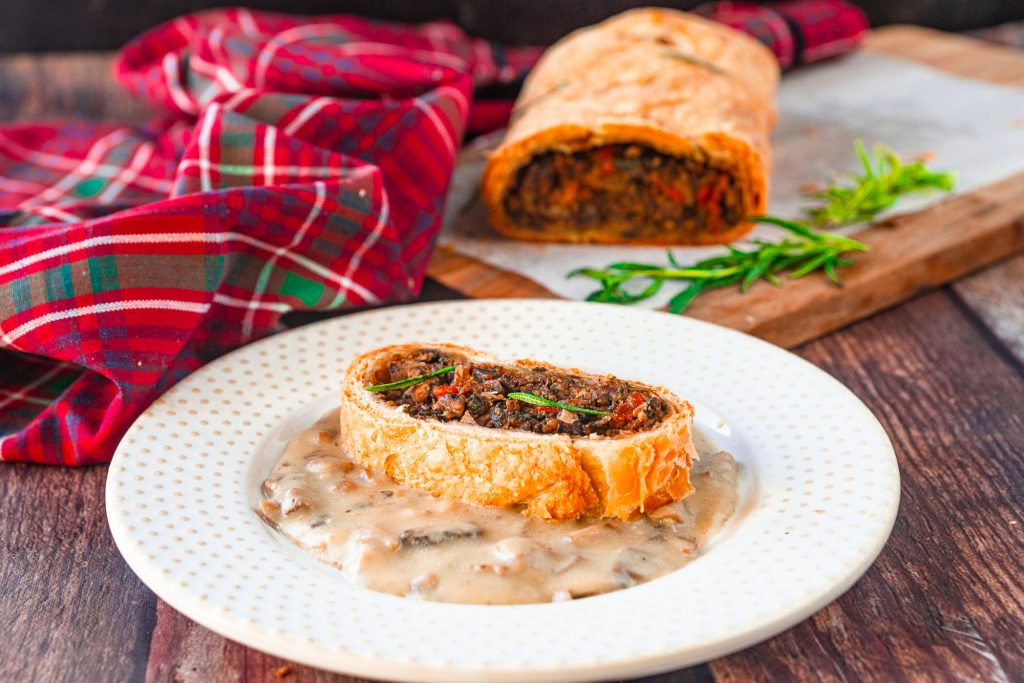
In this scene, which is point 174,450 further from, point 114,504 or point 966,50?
point 966,50

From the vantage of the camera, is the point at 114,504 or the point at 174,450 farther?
the point at 174,450

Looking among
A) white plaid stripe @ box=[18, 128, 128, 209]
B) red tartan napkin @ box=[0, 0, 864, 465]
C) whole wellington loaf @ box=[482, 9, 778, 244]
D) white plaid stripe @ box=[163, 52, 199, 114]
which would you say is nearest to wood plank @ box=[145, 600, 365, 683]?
red tartan napkin @ box=[0, 0, 864, 465]

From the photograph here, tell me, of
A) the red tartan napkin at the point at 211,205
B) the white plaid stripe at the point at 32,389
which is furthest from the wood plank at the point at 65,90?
the white plaid stripe at the point at 32,389

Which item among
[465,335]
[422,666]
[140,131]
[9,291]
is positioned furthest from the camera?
[140,131]

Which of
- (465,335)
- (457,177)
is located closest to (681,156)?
(457,177)

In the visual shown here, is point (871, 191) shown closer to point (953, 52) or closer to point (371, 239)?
point (371, 239)

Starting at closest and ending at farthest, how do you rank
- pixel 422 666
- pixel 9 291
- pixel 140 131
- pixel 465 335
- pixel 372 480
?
pixel 422 666 → pixel 372 480 → pixel 9 291 → pixel 465 335 → pixel 140 131

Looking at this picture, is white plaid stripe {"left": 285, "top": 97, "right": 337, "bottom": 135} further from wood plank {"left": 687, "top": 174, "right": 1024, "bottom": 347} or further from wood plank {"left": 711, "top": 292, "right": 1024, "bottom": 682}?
wood plank {"left": 711, "top": 292, "right": 1024, "bottom": 682}

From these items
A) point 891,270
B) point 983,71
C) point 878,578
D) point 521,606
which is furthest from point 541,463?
point 983,71
